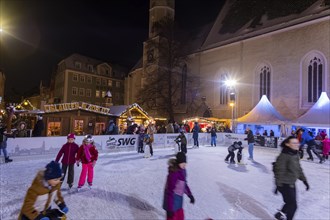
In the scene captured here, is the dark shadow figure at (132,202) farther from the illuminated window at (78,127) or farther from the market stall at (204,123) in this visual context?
the market stall at (204,123)

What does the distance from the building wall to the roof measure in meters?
0.79

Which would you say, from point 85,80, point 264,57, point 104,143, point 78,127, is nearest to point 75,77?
point 85,80

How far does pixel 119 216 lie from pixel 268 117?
20.5m

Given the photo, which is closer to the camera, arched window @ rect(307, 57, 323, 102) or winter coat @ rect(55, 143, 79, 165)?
winter coat @ rect(55, 143, 79, 165)

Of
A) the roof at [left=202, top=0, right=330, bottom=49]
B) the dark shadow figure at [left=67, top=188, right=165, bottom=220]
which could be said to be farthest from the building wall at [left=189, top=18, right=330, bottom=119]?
the dark shadow figure at [left=67, top=188, right=165, bottom=220]

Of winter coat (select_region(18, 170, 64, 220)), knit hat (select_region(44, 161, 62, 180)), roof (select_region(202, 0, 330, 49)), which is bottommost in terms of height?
winter coat (select_region(18, 170, 64, 220))

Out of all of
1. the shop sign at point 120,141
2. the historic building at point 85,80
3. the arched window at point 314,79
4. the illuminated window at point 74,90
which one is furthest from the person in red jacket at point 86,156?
the illuminated window at point 74,90

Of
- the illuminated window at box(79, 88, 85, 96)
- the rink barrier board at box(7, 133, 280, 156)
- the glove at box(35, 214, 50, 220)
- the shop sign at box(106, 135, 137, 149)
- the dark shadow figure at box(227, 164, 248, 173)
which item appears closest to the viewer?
the glove at box(35, 214, 50, 220)

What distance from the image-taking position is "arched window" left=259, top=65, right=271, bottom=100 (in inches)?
1086

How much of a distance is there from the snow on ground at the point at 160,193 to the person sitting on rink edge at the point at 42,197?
2.18 m

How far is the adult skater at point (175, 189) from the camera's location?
12.2ft

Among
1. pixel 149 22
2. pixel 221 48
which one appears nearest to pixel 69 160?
pixel 221 48

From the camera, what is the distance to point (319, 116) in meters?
19.3

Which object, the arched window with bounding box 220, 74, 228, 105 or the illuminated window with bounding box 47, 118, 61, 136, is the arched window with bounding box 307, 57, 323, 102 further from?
the illuminated window with bounding box 47, 118, 61, 136
